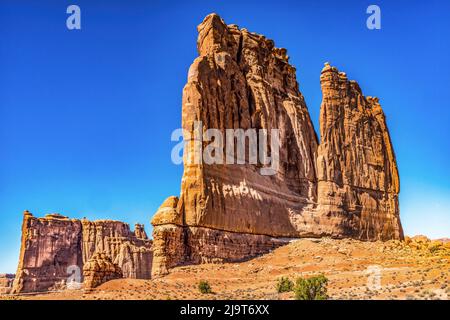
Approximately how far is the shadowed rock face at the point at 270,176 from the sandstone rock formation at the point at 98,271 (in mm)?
4489

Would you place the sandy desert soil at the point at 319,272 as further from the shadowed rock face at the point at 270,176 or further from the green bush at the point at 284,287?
the shadowed rock face at the point at 270,176

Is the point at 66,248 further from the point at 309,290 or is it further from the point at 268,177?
the point at 309,290

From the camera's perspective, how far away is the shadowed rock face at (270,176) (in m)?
42.6

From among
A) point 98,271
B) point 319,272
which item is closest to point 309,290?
point 319,272

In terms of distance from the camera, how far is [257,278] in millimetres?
39344

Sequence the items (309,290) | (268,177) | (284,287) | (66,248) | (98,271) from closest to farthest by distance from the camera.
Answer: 1. (309,290)
2. (284,287)
3. (98,271)
4. (268,177)
5. (66,248)

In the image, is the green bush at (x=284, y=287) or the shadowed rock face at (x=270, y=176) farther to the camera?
the shadowed rock face at (x=270, y=176)

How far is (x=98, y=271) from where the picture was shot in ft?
115

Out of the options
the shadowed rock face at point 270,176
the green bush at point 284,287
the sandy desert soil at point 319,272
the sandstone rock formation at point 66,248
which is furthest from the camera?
the sandstone rock formation at point 66,248

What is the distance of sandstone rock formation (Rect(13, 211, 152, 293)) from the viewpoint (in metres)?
89.1

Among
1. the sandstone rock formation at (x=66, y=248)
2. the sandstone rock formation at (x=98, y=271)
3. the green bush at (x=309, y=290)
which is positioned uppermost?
the sandstone rock formation at (x=66, y=248)

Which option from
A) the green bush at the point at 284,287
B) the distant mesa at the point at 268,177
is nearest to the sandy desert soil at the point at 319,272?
the green bush at the point at 284,287

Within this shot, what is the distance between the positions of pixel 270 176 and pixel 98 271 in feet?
73.7
